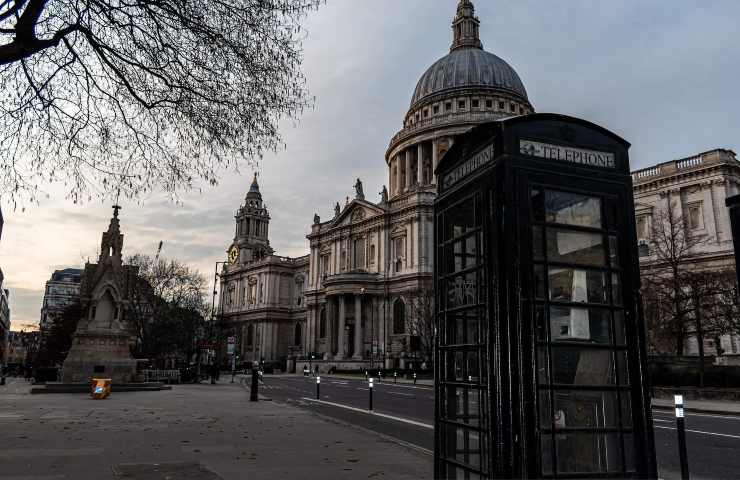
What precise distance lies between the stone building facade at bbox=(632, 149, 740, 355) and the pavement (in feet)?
134

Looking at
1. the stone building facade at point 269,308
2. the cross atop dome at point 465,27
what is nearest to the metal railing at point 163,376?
the stone building facade at point 269,308

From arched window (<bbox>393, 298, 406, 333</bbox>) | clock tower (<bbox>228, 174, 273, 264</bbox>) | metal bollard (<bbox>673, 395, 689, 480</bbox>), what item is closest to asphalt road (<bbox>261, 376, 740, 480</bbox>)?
metal bollard (<bbox>673, 395, 689, 480</bbox>)

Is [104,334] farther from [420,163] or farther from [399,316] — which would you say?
[420,163]

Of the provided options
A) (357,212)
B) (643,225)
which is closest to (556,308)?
(643,225)

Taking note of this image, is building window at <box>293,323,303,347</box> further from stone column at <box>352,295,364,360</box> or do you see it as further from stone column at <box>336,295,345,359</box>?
stone column at <box>352,295,364,360</box>

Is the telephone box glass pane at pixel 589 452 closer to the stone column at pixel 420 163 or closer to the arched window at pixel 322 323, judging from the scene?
the arched window at pixel 322 323

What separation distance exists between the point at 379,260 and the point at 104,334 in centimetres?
4648

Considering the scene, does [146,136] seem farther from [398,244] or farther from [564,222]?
[398,244]

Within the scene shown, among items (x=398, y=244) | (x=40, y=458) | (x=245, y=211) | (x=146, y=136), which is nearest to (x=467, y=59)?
(x=398, y=244)

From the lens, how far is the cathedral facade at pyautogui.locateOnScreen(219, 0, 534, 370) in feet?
212

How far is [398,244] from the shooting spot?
6875 centimetres

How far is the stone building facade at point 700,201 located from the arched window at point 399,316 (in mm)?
26021

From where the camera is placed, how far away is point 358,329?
66.3 meters

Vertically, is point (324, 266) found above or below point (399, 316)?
above
